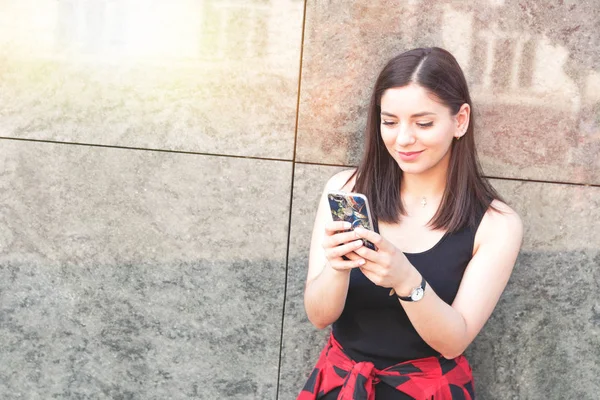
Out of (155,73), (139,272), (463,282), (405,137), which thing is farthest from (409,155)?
(139,272)

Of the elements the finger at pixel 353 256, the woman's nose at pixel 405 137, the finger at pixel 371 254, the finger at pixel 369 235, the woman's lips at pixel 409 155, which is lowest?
the finger at pixel 353 256

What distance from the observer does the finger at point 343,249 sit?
7.84ft

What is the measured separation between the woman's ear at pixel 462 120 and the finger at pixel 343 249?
80 cm

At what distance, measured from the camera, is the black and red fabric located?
2.79 metres

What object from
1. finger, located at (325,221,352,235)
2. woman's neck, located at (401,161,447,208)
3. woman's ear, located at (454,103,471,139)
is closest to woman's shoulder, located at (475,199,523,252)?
woman's neck, located at (401,161,447,208)

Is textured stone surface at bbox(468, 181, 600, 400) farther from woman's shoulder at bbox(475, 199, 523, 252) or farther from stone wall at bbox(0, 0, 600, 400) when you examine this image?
woman's shoulder at bbox(475, 199, 523, 252)

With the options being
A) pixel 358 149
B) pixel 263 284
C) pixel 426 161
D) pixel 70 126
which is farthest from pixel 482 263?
pixel 70 126

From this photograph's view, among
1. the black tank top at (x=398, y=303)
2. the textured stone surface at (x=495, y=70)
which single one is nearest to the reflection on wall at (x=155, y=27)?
the textured stone surface at (x=495, y=70)

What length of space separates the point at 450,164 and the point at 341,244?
80 centimetres

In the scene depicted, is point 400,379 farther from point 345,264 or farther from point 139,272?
point 139,272

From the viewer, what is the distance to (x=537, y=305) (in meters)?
3.45

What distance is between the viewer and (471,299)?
276cm

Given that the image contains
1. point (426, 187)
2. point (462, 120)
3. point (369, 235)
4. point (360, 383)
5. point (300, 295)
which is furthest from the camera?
point (300, 295)

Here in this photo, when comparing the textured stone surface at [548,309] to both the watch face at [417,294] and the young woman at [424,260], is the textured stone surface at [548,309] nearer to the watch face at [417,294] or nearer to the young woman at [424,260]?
the young woman at [424,260]
